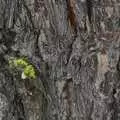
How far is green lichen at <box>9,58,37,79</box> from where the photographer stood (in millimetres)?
1233

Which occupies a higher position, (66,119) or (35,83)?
(35,83)

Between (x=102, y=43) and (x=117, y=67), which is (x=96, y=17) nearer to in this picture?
(x=102, y=43)

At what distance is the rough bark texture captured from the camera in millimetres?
1154

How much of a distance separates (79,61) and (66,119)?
259 mm

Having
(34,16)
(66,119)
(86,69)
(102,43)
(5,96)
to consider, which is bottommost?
(66,119)

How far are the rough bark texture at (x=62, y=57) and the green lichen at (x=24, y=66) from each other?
0.02 meters

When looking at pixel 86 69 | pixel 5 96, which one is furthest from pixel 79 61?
pixel 5 96

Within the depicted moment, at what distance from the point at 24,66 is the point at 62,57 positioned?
16cm

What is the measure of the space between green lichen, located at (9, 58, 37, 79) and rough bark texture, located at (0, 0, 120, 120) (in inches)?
0.9

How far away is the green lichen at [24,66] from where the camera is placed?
1.23 meters

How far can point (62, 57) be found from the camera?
1228mm

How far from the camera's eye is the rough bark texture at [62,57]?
1.15 m

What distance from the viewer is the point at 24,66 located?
1234 mm

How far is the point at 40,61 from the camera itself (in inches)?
49.1
